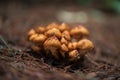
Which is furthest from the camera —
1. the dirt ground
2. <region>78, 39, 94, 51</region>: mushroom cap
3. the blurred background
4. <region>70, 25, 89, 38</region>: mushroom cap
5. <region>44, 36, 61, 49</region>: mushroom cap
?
the blurred background

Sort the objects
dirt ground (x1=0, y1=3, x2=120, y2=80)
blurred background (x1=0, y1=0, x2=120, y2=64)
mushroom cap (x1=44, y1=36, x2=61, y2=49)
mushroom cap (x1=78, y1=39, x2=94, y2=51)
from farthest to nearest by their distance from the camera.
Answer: blurred background (x1=0, y1=0, x2=120, y2=64)
mushroom cap (x1=78, y1=39, x2=94, y2=51)
mushroom cap (x1=44, y1=36, x2=61, y2=49)
dirt ground (x1=0, y1=3, x2=120, y2=80)

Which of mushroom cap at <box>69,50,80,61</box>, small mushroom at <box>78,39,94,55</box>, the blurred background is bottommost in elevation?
mushroom cap at <box>69,50,80,61</box>

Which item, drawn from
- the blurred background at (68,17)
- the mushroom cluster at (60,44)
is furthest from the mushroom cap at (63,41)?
the blurred background at (68,17)

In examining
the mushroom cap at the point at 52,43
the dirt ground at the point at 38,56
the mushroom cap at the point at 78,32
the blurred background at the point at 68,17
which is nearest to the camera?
the dirt ground at the point at 38,56

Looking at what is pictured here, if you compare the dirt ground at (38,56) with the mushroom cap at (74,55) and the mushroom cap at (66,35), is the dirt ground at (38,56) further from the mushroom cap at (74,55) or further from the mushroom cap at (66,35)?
the mushroom cap at (66,35)

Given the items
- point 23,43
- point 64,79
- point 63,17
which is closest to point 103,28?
point 63,17

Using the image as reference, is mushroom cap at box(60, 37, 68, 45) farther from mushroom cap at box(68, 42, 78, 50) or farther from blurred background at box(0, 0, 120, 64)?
blurred background at box(0, 0, 120, 64)

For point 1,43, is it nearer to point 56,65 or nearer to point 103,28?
point 56,65

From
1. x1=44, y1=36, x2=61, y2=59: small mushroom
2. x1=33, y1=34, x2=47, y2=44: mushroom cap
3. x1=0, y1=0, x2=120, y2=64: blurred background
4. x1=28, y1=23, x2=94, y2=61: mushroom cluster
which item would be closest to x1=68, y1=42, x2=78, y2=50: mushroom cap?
x1=28, y1=23, x2=94, y2=61: mushroom cluster
